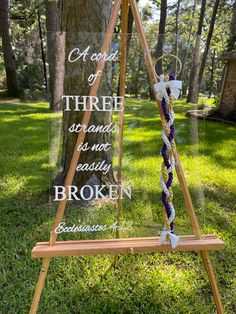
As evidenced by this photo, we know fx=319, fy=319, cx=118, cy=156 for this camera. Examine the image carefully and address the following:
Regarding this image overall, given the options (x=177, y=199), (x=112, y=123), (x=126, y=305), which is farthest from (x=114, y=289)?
(x=112, y=123)

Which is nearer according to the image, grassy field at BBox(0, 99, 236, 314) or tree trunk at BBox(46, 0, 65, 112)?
tree trunk at BBox(46, 0, 65, 112)

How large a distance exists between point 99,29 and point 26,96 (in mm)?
9325

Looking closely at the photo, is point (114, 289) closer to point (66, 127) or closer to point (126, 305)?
point (126, 305)

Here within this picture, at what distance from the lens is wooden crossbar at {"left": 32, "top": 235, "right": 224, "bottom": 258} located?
140 cm

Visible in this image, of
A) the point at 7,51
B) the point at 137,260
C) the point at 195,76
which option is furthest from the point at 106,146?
the point at 7,51

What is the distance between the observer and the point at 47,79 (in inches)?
62.4

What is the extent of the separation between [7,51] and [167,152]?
9663mm

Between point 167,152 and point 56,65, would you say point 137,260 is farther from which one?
point 56,65

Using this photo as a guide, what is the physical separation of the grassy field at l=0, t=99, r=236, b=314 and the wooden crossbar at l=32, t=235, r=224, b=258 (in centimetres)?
10

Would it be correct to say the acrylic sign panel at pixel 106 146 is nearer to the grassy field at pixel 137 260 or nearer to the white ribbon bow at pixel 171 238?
the grassy field at pixel 137 260

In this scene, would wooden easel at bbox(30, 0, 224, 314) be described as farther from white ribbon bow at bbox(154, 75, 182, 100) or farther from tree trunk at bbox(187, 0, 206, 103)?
tree trunk at bbox(187, 0, 206, 103)

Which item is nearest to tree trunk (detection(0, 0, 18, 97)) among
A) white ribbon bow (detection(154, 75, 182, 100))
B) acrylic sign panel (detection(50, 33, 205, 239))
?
acrylic sign panel (detection(50, 33, 205, 239))

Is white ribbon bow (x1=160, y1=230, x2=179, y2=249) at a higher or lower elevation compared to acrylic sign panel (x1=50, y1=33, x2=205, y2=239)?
lower

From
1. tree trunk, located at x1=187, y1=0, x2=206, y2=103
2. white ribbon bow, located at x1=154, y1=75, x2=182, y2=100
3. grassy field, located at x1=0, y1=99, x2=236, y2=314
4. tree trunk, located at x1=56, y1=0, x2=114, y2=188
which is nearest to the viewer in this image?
white ribbon bow, located at x1=154, y1=75, x2=182, y2=100
